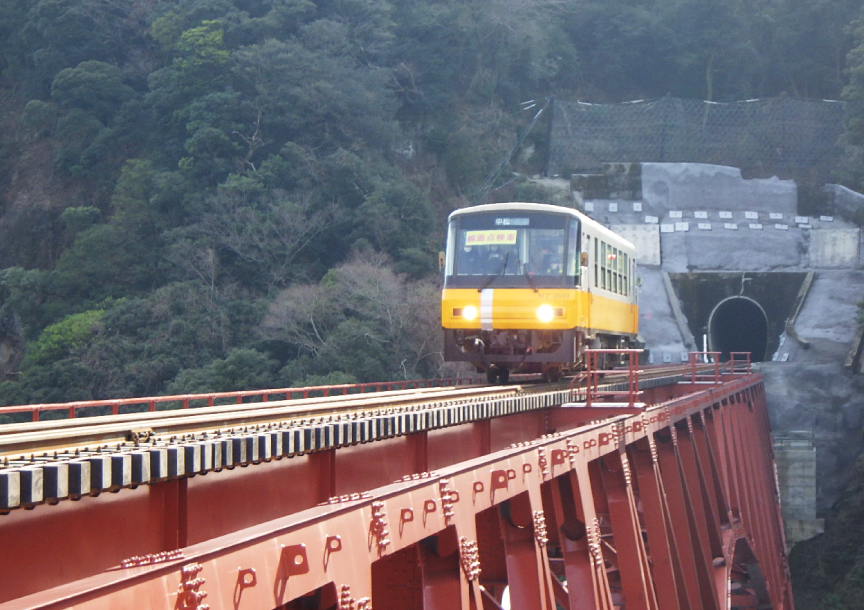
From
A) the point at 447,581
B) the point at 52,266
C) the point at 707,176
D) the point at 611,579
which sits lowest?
the point at 611,579

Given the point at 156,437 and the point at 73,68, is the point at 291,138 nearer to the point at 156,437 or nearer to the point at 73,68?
the point at 73,68

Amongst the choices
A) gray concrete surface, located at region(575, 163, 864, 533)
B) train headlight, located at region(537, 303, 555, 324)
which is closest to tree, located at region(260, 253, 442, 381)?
gray concrete surface, located at region(575, 163, 864, 533)

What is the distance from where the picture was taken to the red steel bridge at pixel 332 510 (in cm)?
330

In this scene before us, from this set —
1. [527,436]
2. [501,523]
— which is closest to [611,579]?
[527,436]

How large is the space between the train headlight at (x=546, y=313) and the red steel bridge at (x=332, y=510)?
374cm

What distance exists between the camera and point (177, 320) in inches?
1188

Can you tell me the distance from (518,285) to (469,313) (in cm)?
83

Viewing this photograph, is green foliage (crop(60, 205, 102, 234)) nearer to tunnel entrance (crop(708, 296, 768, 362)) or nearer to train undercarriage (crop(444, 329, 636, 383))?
tunnel entrance (crop(708, 296, 768, 362))

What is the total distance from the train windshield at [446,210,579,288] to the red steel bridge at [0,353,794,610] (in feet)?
13.6

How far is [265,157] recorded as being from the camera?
124 ft

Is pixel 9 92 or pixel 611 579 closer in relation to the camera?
pixel 611 579

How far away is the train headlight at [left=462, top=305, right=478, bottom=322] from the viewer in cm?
1504

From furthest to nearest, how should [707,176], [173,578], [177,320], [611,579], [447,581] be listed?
[707,176], [177,320], [611,579], [447,581], [173,578]

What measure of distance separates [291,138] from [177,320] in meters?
10.7
